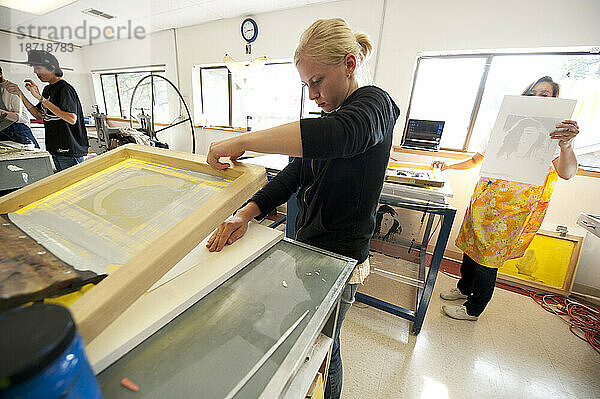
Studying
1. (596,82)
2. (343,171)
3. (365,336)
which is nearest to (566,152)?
(596,82)

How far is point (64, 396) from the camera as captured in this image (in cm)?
19

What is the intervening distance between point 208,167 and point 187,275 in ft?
1.00

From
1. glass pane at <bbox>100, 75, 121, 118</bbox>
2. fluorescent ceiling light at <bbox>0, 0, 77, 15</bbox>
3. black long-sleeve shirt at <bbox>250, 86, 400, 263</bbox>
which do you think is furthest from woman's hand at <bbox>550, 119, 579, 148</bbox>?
glass pane at <bbox>100, 75, 121, 118</bbox>

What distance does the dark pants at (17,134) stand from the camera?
2.60 m

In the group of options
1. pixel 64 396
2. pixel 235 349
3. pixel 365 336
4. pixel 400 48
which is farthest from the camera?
pixel 400 48

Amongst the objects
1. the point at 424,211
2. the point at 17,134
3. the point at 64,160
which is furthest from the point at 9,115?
the point at 424,211

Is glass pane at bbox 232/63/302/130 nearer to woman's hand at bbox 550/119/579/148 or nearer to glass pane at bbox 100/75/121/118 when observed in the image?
woman's hand at bbox 550/119/579/148

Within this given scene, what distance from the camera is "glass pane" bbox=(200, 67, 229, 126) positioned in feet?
12.9

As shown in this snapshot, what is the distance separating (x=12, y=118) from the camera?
2.47 m

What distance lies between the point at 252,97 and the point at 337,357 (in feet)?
11.3

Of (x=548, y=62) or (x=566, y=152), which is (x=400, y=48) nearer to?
(x=548, y=62)

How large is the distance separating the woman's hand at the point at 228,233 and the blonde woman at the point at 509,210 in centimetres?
152

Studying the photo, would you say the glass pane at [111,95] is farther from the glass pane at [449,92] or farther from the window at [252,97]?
the glass pane at [449,92]

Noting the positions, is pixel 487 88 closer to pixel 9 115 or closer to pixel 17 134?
pixel 9 115
